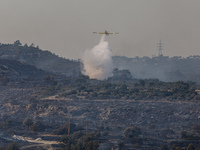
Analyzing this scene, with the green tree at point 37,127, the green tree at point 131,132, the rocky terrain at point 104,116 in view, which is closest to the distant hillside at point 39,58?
the rocky terrain at point 104,116

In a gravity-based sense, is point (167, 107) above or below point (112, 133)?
above

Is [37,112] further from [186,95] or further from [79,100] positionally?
[186,95]

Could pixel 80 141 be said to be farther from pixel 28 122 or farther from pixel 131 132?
pixel 28 122

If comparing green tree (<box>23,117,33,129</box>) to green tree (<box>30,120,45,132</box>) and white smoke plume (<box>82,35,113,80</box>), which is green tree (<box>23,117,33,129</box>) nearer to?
green tree (<box>30,120,45,132</box>)

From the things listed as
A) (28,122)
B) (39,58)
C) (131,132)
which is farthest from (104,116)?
(39,58)

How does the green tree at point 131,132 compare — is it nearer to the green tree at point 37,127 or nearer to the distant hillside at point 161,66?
the green tree at point 37,127

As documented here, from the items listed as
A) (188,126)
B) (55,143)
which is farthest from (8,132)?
(188,126)

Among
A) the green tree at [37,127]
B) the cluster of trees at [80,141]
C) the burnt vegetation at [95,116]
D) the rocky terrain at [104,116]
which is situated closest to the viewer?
the cluster of trees at [80,141]
